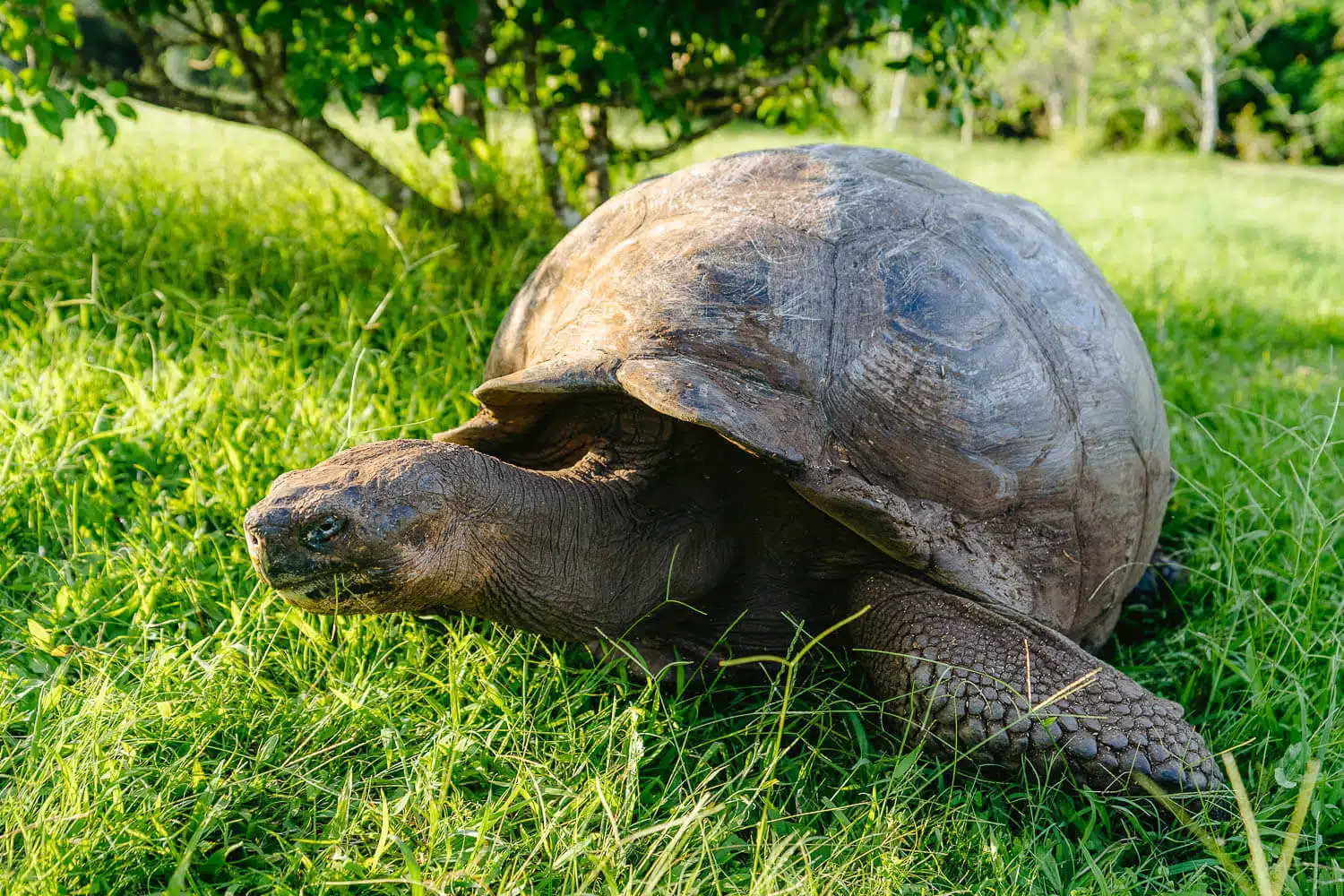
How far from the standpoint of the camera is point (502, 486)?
76.1 inches

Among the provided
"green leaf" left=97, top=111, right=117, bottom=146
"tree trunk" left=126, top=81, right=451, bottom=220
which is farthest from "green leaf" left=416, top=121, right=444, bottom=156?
"green leaf" left=97, top=111, right=117, bottom=146

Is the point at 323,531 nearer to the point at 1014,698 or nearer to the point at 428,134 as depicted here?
the point at 1014,698

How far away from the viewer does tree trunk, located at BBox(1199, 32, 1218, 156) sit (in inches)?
914

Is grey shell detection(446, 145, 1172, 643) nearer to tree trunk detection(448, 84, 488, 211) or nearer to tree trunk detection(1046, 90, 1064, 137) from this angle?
tree trunk detection(448, 84, 488, 211)

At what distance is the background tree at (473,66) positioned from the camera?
3389 mm

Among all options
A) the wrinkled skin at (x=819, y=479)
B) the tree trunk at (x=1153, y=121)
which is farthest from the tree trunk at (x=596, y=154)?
the tree trunk at (x=1153, y=121)

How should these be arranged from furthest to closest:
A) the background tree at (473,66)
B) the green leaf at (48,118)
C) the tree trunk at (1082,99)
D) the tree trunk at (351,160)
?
1. the tree trunk at (1082,99)
2. the tree trunk at (351,160)
3. the background tree at (473,66)
4. the green leaf at (48,118)

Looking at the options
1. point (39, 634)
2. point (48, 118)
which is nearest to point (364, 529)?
point (39, 634)

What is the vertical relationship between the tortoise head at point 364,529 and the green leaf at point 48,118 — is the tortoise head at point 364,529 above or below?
below

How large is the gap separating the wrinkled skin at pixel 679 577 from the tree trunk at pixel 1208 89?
24.5m

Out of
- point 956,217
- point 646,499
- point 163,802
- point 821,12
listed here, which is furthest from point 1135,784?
point 821,12

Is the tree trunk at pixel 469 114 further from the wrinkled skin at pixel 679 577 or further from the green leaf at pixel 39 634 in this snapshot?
the green leaf at pixel 39 634

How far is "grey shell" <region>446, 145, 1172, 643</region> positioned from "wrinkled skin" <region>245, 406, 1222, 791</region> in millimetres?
139

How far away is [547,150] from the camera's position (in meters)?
4.26
